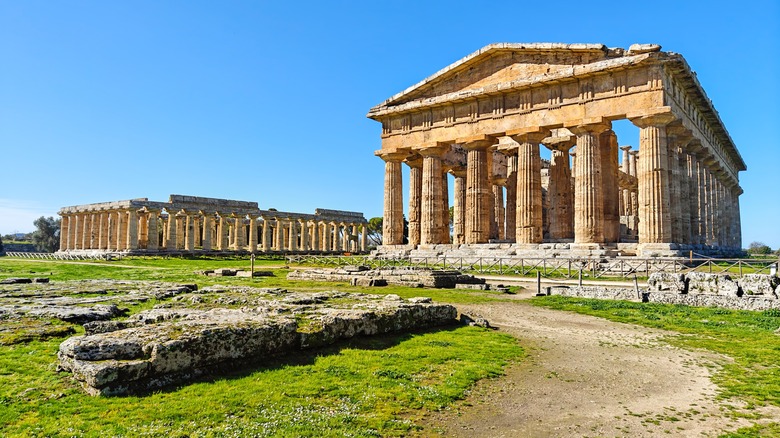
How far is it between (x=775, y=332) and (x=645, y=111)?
2070 centimetres

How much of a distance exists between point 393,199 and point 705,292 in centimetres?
2814

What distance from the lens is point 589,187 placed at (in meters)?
30.4

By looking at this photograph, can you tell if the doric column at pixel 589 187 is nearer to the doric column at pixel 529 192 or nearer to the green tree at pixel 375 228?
the doric column at pixel 529 192

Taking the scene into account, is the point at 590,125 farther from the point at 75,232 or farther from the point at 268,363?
the point at 75,232

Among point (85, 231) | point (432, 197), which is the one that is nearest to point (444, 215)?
point (432, 197)

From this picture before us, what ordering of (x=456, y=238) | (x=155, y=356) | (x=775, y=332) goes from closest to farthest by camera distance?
1. (x=155, y=356)
2. (x=775, y=332)
3. (x=456, y=238)

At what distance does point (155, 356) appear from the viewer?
19.1ft

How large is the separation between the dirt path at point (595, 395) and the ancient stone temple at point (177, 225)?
54.5 m

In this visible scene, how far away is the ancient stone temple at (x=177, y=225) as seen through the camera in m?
56.8

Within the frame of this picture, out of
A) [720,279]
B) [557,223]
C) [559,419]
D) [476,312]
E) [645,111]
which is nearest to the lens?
[559,419]

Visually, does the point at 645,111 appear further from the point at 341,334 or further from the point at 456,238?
the point at 341,334

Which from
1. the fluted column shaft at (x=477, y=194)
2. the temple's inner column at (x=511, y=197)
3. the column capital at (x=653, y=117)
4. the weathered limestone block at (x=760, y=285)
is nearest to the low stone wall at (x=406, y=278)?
the weathered limestone block at (x=760, y=285)

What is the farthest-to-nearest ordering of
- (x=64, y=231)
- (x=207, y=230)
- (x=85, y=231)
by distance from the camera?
(x=64, y=231)
(x=85, y=231)
(x=207, y=230)

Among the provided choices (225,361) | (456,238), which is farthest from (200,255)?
(225,361)
